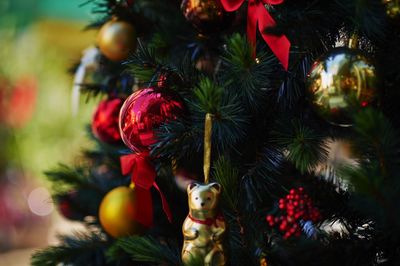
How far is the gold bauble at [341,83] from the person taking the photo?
56 centimetres

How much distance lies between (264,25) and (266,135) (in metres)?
0.13

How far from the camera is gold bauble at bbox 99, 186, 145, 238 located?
2.57 ft

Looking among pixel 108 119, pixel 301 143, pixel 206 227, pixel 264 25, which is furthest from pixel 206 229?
pixel 108 119

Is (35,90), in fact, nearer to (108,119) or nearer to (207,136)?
(108,119)

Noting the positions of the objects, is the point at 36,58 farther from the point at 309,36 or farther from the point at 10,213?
the point at 309,36

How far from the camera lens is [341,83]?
57 cm

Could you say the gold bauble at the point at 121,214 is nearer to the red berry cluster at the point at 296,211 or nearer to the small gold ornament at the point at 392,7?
→ the red berry cluster at the point at 296,211

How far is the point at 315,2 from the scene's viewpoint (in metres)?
0.65

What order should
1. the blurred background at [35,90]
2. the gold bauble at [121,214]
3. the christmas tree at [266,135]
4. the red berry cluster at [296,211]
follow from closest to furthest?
the christmas tree at [266,135], the red berry cluster at [296,211], the gold bauble at [121,214], the blurred background at [35,90]

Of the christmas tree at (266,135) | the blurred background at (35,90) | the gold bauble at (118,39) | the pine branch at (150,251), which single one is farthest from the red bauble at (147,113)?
the blurred background at (35,90)

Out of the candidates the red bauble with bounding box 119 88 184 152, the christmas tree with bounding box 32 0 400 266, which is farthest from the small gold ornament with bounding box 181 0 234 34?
the red bauble with bounding box 119 88 184 152

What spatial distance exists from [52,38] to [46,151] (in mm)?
823

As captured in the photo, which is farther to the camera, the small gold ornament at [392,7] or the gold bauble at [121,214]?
the gold bauble at [121,214]

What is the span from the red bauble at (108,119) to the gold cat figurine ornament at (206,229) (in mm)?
329
